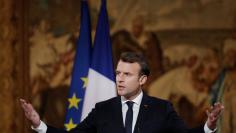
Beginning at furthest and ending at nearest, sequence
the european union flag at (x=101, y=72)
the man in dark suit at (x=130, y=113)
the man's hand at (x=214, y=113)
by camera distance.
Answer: the european union flag at (x=101, y=72)
the man in dark suit at (x=130, y=113)
the man's hand at (x=214, y=113)

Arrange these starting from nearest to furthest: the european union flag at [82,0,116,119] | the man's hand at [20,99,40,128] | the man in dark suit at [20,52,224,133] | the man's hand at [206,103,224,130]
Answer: the man's hand at [206,103,224,130] → the man's hand at [20,99,40,128] → the man in dark suit at [20,52,224,133] → the european union flag at [82,0,116,119]

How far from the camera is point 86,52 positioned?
6105 mm

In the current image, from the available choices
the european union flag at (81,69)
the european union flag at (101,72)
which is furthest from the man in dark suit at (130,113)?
the european union flag at (81,69)

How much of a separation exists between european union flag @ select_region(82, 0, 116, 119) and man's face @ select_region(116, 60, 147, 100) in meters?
1.87

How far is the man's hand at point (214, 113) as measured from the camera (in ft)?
12.2

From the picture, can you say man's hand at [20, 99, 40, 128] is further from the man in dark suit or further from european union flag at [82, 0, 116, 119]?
european union flag at [82, 0, 116, 119]

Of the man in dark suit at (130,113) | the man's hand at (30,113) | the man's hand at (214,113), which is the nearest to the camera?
the man's hand at (214,113)

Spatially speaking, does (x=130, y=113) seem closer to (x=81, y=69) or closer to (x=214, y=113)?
(x=214, y=113)

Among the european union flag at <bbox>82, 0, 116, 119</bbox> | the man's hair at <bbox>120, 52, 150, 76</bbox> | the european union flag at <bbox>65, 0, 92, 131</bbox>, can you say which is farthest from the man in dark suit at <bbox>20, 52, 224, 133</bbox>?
the european union flag at <bbox>65, 0, 92, 131</bbox>

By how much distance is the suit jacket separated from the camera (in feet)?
13.4

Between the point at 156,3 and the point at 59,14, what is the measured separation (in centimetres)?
131

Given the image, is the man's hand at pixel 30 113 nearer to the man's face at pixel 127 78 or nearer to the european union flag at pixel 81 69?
the man's face at pixel 127 78

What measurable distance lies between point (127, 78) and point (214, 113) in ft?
2.37

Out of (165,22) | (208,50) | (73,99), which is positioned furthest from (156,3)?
(73,99)
